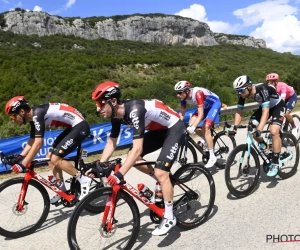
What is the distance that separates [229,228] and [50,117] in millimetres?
3153

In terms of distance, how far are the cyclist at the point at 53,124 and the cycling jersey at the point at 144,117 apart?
100cm

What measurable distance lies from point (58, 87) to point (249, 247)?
33851 mm

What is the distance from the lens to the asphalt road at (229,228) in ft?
12.5

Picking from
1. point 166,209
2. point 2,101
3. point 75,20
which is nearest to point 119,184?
point 166,209

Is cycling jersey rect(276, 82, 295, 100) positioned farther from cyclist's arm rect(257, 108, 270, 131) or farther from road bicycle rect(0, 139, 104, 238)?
road bicycle rect(0, 139, 104, 238)

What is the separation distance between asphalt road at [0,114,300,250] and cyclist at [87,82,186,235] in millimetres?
366

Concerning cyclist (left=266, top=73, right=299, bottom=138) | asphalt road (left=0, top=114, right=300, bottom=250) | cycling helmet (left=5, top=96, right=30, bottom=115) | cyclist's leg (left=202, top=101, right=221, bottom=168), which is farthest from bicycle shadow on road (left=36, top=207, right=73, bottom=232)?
cyclist (left=266, top=73, right=299, bottom=138)

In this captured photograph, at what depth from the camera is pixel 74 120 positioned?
17.0 feet

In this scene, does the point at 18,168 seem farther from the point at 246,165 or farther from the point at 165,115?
the point at 246,165

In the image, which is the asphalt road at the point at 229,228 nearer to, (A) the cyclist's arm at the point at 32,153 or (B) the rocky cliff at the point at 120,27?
(A) the cyclist's arm at the point at 32,153

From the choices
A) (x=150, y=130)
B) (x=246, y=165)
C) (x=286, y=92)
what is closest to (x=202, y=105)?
(x=246, y=165)

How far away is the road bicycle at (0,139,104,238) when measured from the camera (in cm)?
442

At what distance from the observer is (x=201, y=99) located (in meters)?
6.66

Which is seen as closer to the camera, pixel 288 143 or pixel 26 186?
pixel 26 186
